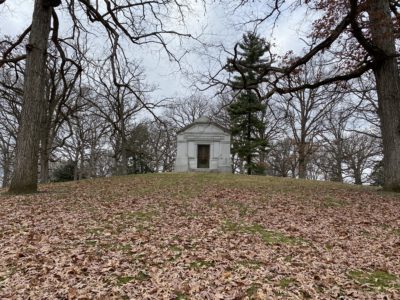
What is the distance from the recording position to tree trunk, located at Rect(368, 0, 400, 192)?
427 inches

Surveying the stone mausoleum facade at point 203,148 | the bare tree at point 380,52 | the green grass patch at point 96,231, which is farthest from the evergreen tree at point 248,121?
the green grass patch at point 96,231

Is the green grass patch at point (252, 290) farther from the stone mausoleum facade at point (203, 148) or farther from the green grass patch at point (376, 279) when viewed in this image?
the stone mausoleum facade at point (203, 148)

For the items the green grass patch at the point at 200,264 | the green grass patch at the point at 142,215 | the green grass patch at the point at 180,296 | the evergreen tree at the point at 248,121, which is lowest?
the green grass patch at the point at 180,296

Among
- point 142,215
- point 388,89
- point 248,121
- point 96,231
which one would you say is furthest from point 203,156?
point 96,231

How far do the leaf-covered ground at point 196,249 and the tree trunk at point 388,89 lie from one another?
197 centimetres

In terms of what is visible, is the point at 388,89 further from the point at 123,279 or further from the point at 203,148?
the point at 203,148

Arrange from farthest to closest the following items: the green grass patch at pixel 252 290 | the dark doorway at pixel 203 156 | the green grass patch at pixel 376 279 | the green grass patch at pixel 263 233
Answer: the dark doorway at pixel 203 156, the green grass patch at pixel 263 233, the green grass patch at pixel 376 279, the green grass patch at pixel 252 290

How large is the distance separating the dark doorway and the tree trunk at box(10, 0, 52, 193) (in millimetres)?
14344

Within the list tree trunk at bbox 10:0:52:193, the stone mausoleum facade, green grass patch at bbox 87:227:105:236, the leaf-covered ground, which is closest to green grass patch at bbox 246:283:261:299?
the leaf-covered ground

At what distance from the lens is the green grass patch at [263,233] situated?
5949 mm

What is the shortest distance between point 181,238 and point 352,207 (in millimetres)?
5278

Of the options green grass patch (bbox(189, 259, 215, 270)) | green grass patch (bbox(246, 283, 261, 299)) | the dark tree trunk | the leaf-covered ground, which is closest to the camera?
green grass patch (bbox(246, 283, 261, 299))

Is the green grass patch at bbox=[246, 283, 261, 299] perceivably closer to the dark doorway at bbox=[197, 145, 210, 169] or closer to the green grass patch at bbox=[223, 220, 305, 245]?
the green grass patch at bbox=[223, 220, 305, 245]

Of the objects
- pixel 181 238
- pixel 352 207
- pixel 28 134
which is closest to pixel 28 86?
pixel 28 134
